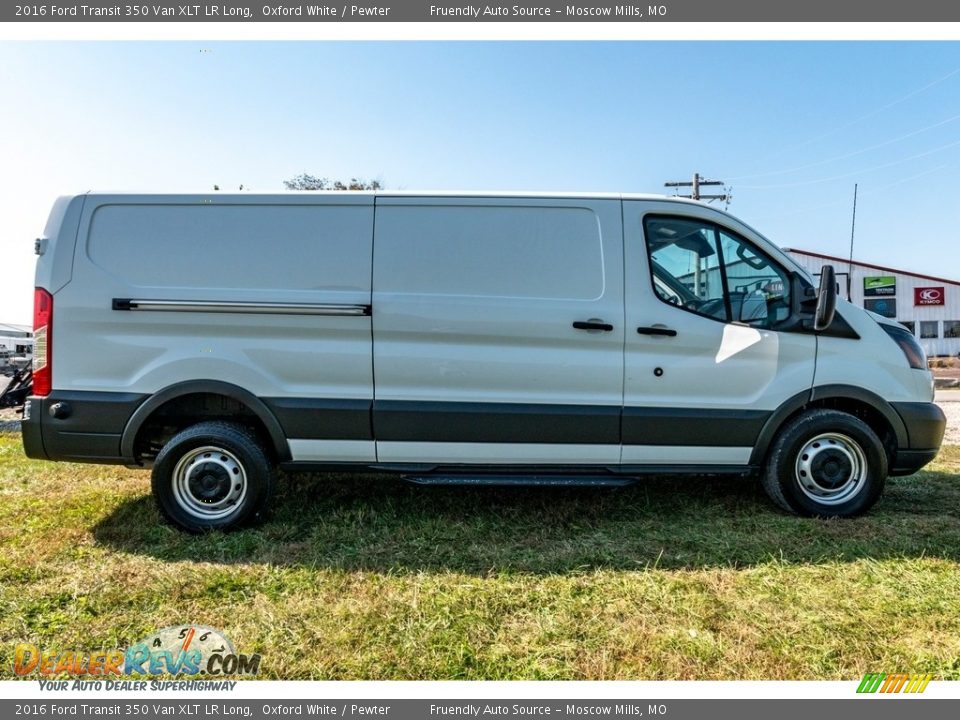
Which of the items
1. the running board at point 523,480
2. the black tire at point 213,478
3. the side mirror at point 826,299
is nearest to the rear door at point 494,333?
the running board at point 523,480

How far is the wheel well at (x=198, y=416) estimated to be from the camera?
359cm

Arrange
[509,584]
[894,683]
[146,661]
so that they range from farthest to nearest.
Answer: [509,584]
[146,661]
[894,683]

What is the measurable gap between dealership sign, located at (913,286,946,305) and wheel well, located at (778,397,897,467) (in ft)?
122

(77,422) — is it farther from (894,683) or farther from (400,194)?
(894,683)

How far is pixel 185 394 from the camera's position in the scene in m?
3.51

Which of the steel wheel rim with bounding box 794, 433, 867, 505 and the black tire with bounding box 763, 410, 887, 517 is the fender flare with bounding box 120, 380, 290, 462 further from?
the steel wheel rim with bounding box 794, 433, 867, 505

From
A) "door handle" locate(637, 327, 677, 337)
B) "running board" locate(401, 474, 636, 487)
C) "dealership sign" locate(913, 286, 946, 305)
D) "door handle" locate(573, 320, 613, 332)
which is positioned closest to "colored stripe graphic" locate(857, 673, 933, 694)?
"running board" locate(401, 474, 636, 487)

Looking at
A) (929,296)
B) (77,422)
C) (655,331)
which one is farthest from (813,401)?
(929,296)

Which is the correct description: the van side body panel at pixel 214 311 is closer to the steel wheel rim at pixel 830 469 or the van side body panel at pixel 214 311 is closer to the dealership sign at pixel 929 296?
the steel wheel rim at pixel 830 469

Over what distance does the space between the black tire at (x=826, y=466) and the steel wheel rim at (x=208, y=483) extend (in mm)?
3444

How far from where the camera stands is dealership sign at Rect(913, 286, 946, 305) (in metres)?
32.6

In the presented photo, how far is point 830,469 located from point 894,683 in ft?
5.89

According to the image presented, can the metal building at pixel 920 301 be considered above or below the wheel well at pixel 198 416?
above

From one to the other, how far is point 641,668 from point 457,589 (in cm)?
94
